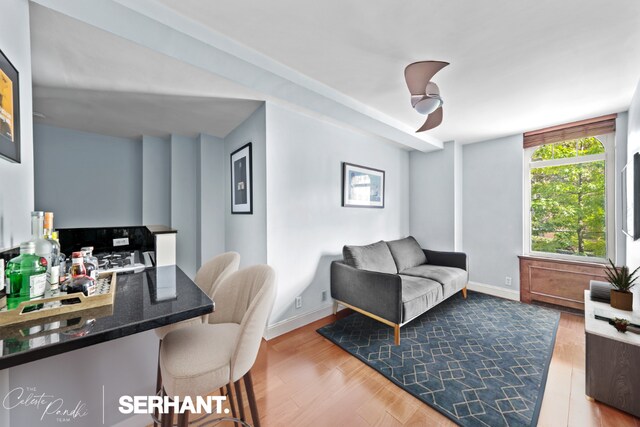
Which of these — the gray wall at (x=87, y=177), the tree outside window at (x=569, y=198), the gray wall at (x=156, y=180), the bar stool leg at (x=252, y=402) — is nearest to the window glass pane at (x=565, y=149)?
the tree outside window at (x=569, y=198)

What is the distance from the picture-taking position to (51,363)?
1.10 m

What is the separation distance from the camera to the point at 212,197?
342 cm

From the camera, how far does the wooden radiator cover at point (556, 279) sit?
3008 mm

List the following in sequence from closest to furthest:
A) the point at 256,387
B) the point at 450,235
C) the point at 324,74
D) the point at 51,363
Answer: the point at 51,363 < the point at 256,387 < the point at 324,74 < the point at 450,235

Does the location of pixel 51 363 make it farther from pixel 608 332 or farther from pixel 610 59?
pixel 610 59

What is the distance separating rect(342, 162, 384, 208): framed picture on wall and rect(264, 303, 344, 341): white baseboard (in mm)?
1334

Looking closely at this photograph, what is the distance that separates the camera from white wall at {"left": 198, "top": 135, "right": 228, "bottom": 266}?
3359 millimetres

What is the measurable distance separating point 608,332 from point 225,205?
380cm

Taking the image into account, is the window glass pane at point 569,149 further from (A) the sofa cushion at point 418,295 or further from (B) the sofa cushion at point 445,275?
(A) the sofa cushion at point 418,295

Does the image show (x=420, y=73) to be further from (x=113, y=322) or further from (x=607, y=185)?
(x=607, y=185)

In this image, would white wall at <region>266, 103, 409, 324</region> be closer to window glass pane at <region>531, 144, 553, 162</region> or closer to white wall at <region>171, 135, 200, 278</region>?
white wall at <region>171, 135, 200, 278</region>

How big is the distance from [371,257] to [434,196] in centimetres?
182

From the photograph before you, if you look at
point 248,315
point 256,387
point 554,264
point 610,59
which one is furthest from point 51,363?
point 554,264

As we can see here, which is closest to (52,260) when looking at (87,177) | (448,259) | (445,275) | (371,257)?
(371,257)
